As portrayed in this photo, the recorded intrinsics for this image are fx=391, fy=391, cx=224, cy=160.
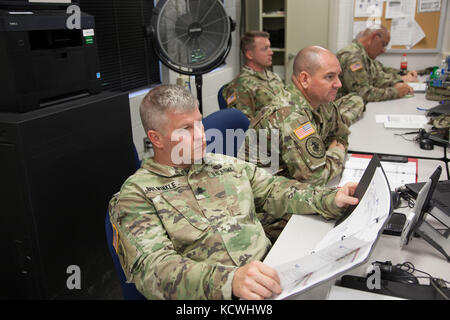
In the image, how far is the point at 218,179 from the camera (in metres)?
1.33

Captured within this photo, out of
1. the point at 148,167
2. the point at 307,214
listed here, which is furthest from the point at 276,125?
the point at 148,167

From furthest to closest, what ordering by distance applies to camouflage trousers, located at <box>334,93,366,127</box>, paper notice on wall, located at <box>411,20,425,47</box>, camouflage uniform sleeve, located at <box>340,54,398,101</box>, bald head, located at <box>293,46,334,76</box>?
paper notice on wall, located at <box>411,20,425,47</box> < camouflage uniform sleeve, located at <box>340,54,398,101</box> < camouflage trousers, located at <box>334,93,366,127</box> < bald head, located at <box>293,46,334,76</box>

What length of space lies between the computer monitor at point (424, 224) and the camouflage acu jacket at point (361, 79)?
214 centimetres

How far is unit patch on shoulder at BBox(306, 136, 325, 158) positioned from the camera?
170 centimetres

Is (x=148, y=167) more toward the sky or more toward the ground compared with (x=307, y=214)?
more toward the sky

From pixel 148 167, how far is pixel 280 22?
3890mm

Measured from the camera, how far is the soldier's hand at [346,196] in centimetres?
125

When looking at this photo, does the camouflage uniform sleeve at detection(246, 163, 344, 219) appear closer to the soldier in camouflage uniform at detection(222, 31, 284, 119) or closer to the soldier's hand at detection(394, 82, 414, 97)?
the soldier in camouflage uniform at detection(222, 31, 284, 119)

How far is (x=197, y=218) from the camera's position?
1229 mm

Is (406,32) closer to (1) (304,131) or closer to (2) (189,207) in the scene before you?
(1) (304,131)

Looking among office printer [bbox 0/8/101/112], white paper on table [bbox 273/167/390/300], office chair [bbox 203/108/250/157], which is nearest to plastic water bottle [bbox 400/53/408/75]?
office chair [bbox 203/108/250/157]

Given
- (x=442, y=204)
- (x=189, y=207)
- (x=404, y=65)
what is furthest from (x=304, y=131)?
(x=404, y=65)
